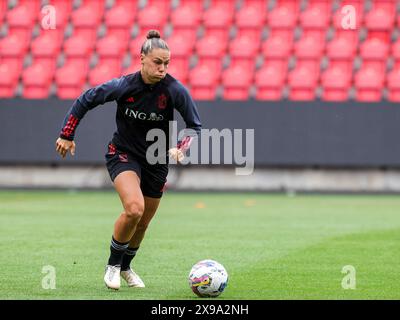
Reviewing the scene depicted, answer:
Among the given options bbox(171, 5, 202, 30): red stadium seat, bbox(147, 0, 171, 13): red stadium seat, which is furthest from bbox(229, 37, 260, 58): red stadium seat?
bbox(147, 0, 171, 13): red stadium seat

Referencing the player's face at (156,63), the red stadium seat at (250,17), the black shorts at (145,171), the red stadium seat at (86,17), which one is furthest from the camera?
the red stadium seat at (86,17)

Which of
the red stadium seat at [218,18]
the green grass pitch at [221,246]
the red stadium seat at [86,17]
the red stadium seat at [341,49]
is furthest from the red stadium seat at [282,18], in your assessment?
the green grass pitch at [221,246]

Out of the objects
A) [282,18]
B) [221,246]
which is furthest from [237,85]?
[221,246]

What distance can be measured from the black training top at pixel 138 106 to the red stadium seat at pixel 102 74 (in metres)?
16.1

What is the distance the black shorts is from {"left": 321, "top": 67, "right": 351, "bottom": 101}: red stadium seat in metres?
15.6

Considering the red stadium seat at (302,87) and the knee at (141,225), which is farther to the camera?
the red stadium seat at (302,87)

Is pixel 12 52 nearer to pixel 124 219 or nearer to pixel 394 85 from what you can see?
pixel 394 85

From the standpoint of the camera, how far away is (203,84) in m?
24.4

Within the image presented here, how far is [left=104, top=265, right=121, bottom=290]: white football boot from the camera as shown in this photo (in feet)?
27.9

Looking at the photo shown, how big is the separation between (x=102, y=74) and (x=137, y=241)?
16.1 m

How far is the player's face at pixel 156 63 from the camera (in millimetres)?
8453

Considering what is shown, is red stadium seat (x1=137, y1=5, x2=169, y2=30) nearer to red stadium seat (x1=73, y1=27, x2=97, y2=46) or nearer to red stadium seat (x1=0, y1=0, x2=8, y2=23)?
red stadium seat (x1=73, y1=27, x2=97, y2=46)

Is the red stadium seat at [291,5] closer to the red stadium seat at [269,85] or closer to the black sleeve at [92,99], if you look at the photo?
the red stadium seat at [269,85]
